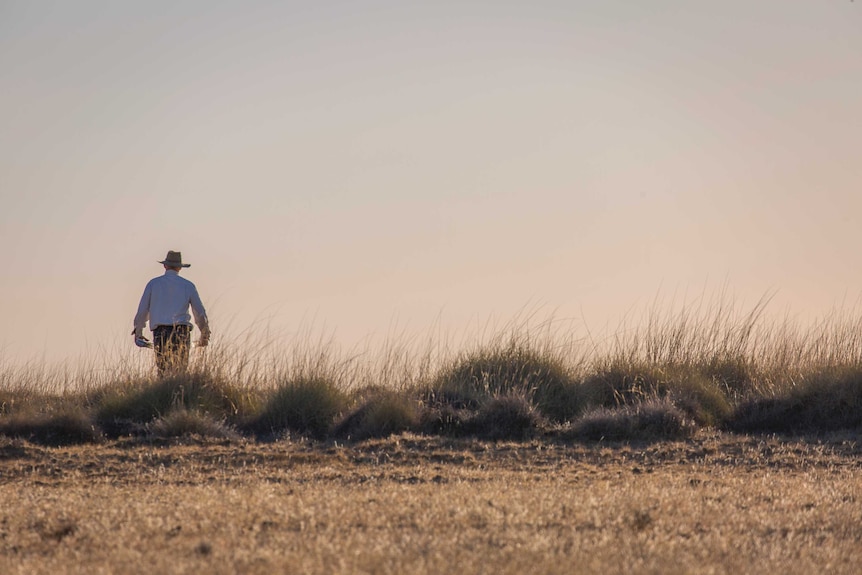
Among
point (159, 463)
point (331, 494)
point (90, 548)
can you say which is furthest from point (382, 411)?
point (90, 548)

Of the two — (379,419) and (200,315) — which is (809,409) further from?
(200,315)

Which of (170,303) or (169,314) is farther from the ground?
(170,303)

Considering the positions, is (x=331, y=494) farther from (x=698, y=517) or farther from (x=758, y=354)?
(x=758, y=354)

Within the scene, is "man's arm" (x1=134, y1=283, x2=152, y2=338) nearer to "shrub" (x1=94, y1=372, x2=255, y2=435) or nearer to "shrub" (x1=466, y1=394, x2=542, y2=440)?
"shrub" (x1=94, y1=372, x2=255, y2=435)

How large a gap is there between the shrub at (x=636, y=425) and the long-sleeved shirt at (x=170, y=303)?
4.85 metres

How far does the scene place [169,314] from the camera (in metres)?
12.9

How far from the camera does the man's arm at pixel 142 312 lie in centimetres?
1302

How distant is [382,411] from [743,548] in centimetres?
633

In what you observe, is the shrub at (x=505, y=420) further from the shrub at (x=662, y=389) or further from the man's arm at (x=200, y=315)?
the man's arm at (x=200, y=315)

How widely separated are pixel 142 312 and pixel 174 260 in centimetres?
74

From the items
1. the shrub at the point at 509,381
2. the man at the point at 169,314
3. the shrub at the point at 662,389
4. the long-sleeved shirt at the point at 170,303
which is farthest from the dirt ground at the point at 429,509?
the long-sleeved shirt at the point at 170,303

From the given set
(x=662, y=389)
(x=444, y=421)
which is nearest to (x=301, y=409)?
(x=444, y=421)

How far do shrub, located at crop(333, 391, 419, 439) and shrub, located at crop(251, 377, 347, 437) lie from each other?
240 millimetres

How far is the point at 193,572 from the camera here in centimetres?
446
